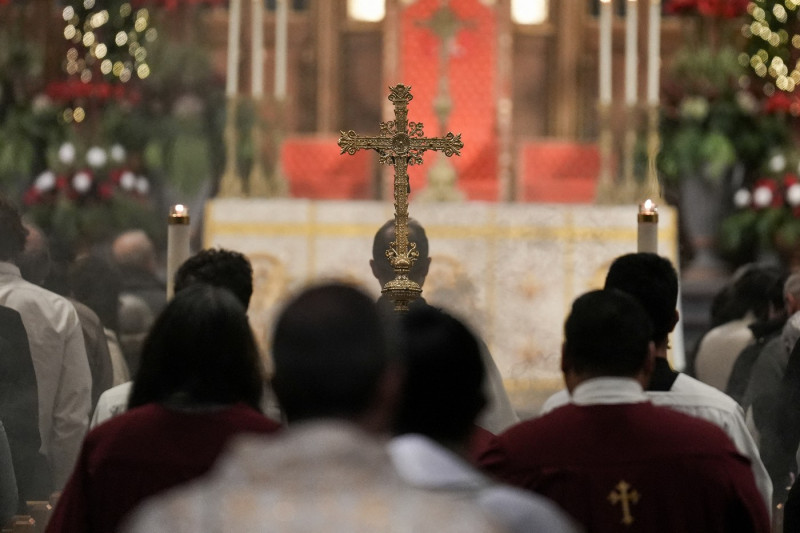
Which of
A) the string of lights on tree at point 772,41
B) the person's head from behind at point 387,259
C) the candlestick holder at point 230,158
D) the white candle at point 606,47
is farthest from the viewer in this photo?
the string of lights on tree at point 772,41

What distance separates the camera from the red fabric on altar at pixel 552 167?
916 centimetres

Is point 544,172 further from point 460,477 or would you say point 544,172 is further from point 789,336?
point 460,477

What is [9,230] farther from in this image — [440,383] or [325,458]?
[325,458]

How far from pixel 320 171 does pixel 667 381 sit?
6.09 metres

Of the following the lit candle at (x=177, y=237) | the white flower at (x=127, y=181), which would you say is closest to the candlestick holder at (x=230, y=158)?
the white flower at (x=127, y=181)

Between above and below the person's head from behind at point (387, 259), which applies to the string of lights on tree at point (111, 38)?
above

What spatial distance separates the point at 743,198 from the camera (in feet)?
29.0

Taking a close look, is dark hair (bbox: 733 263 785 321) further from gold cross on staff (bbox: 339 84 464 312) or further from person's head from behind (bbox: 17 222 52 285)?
person's head from behind (bbox: 17 222 52 285)

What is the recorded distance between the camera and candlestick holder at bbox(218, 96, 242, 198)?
26.3ft

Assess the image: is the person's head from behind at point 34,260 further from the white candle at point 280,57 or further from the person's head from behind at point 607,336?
the white candle at point 280,57

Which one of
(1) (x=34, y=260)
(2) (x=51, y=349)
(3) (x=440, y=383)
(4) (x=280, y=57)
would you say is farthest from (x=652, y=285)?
(4) (x=280, y=57)

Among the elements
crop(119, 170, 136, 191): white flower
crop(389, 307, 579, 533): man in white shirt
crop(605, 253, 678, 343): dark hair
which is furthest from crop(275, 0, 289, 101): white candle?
crop(389, 307, 579, 533): man in white shirt

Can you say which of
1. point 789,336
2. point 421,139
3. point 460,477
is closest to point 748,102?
point 789,336

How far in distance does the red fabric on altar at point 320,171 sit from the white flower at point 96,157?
1261mm
